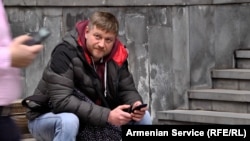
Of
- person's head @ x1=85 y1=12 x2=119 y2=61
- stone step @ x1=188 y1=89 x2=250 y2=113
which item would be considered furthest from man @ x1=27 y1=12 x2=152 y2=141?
stone step @ x1=188 y1=89 x2=250 y2=113

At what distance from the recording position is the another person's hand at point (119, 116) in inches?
213

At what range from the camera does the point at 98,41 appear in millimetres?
5535

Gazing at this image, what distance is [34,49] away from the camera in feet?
10.0

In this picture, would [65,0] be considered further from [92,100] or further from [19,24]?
[92,100]

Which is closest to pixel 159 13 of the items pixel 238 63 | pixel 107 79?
pixel 238 63

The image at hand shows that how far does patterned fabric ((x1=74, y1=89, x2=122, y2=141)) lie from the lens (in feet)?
18.1

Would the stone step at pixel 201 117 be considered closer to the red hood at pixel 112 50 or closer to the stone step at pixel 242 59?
the stone step at pixel 242 59

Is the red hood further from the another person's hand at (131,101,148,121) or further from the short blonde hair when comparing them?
the another person's hand at (131,101,148,121)

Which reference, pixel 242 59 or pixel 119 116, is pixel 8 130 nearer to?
pixel 119 116

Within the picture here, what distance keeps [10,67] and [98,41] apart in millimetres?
2475

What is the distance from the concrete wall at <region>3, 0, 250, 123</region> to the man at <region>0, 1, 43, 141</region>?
5.07 m

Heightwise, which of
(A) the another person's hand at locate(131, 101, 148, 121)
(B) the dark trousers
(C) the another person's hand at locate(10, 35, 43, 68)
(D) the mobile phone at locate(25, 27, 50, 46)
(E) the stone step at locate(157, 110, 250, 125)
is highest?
(D) the mobile phone at locate(25, 27, 50, 46)

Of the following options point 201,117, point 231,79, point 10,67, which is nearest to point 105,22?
point 10,67

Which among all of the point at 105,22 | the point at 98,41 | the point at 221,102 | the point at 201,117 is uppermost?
the point at 105,22
